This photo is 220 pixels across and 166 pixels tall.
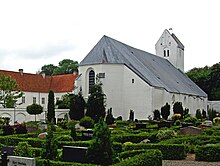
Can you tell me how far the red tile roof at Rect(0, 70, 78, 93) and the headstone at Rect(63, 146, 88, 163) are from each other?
4129 centimetres

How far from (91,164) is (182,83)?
46096 millimetres

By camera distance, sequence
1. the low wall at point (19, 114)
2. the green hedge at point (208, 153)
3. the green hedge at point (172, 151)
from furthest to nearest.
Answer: the low wall at point (19, 114)
the green hedge at point (172, 151)
the green hedge at point (208, 153)

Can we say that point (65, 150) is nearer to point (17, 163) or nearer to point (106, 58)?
point (17, 163)

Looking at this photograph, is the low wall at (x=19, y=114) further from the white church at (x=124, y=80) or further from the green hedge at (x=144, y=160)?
the green hedge at (x=144, y=160)

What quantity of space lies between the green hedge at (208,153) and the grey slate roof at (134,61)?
28045 millimetres

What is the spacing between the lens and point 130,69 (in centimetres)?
4100

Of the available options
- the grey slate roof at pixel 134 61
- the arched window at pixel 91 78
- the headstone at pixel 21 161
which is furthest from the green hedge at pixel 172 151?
the arched window at pixel 91 78

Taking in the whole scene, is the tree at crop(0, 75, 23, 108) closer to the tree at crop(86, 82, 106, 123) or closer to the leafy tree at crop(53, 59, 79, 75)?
the tree at crop(86, 82, 106, 123)

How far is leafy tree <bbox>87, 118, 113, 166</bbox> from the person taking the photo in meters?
9.52

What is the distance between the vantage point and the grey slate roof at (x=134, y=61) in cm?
4175

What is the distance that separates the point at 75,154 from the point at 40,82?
45546 millimetres

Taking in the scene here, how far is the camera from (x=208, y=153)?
12086 millimetres

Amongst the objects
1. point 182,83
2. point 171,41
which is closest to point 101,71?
point 182,83

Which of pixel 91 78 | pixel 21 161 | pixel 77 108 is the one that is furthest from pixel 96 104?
pixel 21 161
